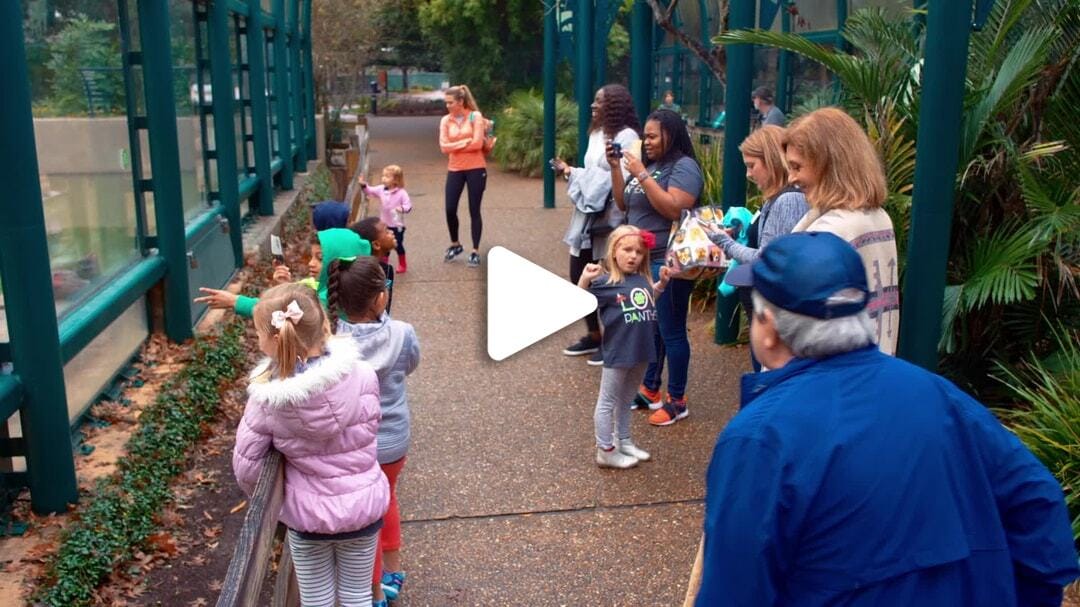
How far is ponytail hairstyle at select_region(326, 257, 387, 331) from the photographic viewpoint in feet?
11.8

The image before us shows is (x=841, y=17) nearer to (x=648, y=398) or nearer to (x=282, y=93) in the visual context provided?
(x=648, y=398)

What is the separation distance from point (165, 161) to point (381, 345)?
3.35 metres

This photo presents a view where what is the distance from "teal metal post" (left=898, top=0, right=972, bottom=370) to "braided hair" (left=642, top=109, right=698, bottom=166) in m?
1.50

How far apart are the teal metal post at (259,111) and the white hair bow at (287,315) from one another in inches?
321

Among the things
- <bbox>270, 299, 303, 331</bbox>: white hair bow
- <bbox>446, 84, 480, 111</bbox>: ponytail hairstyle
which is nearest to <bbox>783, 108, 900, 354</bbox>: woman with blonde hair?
<bbox>270, 299, 303, 331</bbox>: white hair bow

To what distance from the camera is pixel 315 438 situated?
3129mm

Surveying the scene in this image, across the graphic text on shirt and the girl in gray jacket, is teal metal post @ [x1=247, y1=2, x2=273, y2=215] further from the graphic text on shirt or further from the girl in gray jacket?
the girl in gray jacket

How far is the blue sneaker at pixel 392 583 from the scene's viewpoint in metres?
3.92

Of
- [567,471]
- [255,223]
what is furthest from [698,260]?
[255,223]

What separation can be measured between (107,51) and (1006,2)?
200 inches

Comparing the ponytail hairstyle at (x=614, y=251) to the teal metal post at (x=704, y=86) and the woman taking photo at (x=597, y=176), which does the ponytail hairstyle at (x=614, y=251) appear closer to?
the woman taking photo at (x=597, y=176)

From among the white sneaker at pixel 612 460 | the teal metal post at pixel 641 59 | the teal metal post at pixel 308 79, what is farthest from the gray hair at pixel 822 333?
the teal metal post at pixel 308 79

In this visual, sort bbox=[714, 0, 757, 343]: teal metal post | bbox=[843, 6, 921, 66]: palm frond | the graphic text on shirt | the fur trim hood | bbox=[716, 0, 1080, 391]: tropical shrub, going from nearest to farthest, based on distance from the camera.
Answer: the fur trim hood < bbox=[716, 0, 1080, 391]: tropical shrub < the graphic text on shirt < bbox=[843, 6, 921, 66]: palm frond < bbox=[714, 0, 757, 343]: teal metal post

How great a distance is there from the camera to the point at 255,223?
1061 cm
